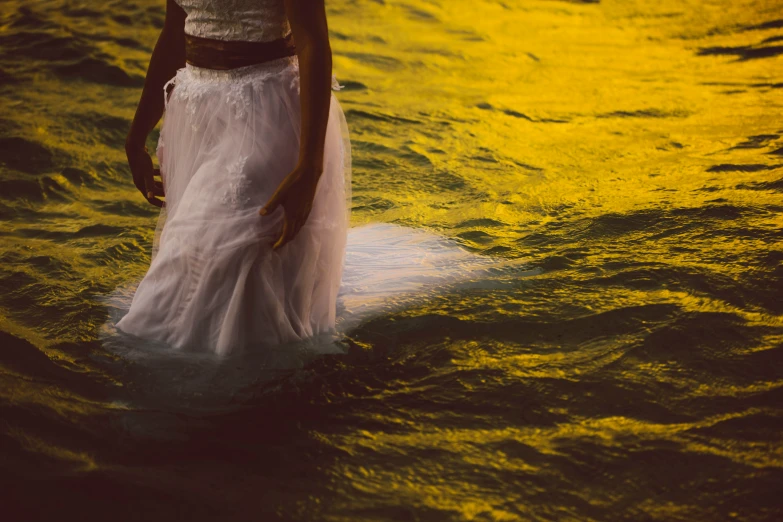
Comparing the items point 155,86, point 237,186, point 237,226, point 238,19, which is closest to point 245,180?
point 237,186

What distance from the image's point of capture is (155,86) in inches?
118

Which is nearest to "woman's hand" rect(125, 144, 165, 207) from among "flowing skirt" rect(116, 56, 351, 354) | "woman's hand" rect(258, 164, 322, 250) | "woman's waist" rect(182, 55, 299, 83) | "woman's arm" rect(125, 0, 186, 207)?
"woman's arm" rect(125, 0, 186, 207)

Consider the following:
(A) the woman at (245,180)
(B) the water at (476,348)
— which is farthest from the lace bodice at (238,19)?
(B) the water at (476,348)

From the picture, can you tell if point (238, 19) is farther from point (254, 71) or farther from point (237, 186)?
point (237, 186)

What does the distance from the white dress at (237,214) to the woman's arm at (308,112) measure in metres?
0.13

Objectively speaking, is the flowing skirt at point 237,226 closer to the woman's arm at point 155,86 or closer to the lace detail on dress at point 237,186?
the lace detail on dress at point 237,186

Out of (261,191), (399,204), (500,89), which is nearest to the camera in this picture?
(261,191)

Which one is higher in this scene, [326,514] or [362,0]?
[362,0]

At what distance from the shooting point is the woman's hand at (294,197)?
2.49 m

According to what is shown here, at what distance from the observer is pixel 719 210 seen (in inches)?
160

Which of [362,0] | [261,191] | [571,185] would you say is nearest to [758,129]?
[571,185]

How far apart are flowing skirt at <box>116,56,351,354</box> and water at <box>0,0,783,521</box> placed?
163 mm

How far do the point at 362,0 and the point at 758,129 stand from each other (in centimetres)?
593

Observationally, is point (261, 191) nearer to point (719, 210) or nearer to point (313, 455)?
point (313, 455)
